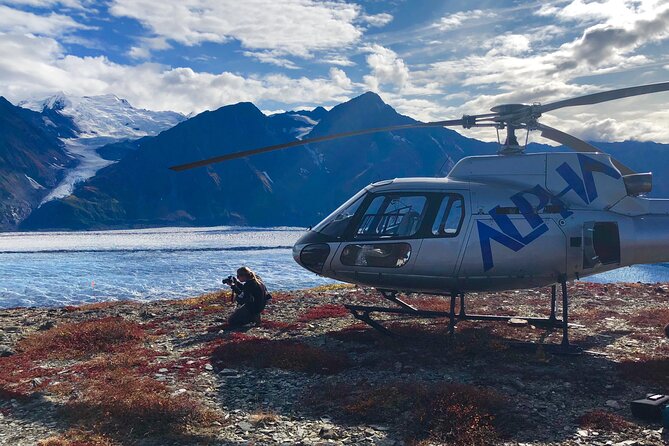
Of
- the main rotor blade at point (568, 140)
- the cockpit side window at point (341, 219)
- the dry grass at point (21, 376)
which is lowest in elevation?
the dry grass at point (21, 376)

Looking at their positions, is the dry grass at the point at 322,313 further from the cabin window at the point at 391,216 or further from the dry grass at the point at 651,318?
the dry grass at the point at 651,318

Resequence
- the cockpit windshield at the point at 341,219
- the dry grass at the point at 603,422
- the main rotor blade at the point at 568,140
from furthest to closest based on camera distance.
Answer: the main rotor blade at the point at 568,140 → the cockpit windshield at the point at 341,219 → the dry grass at the point at 603,422

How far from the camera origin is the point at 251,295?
15297 millimetres

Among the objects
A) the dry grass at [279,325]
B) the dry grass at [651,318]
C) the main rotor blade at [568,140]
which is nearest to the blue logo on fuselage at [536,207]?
the main rotor blade at [568,140]

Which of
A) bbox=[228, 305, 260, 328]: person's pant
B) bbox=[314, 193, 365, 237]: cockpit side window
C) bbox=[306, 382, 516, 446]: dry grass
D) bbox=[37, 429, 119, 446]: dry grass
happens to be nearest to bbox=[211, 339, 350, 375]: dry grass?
bbox=[306, 382, 516, 446]: dry grass

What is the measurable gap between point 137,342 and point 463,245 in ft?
30.3

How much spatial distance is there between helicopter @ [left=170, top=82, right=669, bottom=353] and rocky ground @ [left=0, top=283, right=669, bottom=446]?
1514mm

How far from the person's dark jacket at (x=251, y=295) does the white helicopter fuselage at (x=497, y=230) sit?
9.81 ft

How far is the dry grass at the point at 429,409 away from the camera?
24.0ft

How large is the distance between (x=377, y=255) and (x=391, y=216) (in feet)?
3.57

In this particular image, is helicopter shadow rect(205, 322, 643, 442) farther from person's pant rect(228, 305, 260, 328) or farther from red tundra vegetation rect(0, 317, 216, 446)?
person's pant rect(228, 305, 260, 328)

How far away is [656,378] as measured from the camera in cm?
968

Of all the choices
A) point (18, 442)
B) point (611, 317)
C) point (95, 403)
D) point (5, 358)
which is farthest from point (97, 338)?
point (611, 317)

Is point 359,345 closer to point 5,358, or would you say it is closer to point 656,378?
point 656,378
